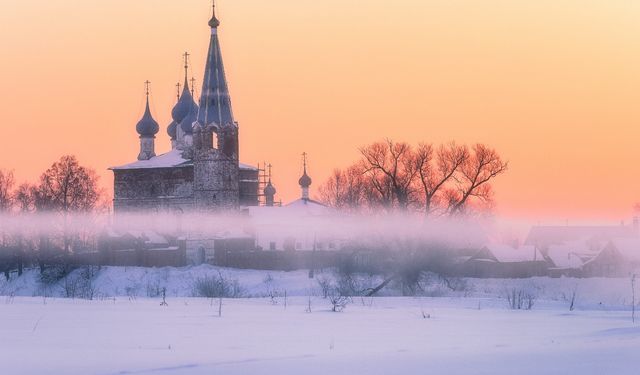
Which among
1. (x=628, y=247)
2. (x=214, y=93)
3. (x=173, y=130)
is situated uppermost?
(x=214, y=93)

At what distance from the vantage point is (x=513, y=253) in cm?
5859

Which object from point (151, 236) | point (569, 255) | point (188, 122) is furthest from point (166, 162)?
point (569, 255)

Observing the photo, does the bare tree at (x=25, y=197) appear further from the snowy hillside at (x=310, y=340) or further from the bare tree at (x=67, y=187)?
the snowy hillside at (x=310, y=340)

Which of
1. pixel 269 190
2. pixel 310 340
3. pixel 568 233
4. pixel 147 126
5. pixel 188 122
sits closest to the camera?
pixel 310 340

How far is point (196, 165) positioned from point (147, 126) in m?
8.77

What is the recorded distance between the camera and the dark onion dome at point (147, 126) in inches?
2803

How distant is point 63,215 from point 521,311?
4320 cm

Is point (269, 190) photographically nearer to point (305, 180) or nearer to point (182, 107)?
point (305, 180)

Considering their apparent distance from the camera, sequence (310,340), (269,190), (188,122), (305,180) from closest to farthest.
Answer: (310,340)
(188,122)
(305,180)
(269,190)

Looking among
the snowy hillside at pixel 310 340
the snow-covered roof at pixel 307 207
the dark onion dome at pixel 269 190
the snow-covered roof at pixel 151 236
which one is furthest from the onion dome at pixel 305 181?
the snowy hillside at pixel 310 340

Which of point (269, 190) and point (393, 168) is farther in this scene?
point (269, 190)

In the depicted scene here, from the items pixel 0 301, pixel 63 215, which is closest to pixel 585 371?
pixel 0 301

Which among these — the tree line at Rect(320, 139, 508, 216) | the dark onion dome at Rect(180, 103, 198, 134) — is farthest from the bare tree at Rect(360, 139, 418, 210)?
the dark onion dome at Rect(180, 103, 198, 134)

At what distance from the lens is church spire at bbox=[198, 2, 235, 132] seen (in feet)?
209
